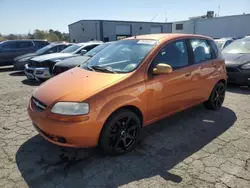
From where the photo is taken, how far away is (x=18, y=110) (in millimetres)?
4965

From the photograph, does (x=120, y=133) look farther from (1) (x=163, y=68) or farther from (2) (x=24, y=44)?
(2) (x=24, y=44)

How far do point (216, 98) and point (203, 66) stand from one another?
1041 millimetres

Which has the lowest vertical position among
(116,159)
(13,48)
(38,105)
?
(116,159)

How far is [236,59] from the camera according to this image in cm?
685

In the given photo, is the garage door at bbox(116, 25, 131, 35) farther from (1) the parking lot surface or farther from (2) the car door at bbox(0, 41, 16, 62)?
(1) the parking lot surface

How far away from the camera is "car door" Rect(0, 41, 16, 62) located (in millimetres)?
11742

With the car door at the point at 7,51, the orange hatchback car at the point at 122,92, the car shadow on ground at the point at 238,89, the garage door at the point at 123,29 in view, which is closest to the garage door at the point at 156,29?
the garage door at the point at 123,29

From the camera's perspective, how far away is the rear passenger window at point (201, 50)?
4043mm

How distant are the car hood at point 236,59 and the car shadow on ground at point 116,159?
3.47 metres

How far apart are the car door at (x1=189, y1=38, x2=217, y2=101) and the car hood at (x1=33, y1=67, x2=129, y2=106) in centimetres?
176

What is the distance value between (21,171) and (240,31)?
1454 inches

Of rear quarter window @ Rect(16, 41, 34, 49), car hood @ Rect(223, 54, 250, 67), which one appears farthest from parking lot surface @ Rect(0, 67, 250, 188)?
rear quarter window @ Rect(16, 41, 34, 49)

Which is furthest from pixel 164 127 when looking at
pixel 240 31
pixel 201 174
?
pixel 240 31

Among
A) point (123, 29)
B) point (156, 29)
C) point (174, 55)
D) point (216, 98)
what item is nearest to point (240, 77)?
point (216, 98)
